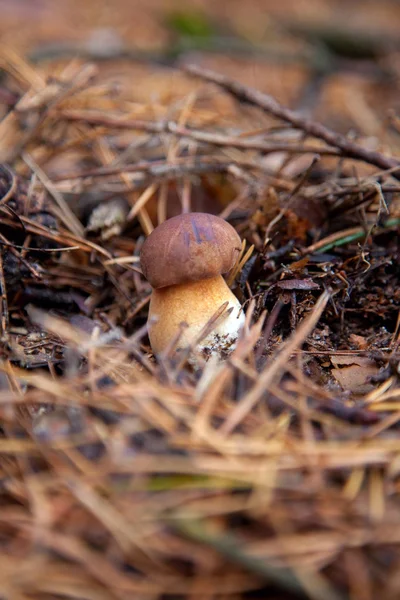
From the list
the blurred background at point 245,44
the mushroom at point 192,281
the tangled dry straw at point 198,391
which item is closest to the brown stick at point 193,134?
the tangled dry straw at point 198,391

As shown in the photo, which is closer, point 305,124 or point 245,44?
point 305,124

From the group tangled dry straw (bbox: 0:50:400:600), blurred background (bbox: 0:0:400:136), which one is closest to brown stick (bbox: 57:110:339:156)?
tangled dry straw (bbox: 0:50:400:600)

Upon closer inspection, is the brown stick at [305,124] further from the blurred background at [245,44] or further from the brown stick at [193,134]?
the blurred background at [245,44]

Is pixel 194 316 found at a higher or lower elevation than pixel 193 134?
lower

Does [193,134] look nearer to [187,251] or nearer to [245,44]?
[187,251]

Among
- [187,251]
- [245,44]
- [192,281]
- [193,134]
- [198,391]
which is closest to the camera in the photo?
[198,391]

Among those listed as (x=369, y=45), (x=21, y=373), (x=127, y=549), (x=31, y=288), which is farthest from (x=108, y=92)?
(x=369, y=45)

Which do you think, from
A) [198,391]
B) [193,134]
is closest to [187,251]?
[198,391]
